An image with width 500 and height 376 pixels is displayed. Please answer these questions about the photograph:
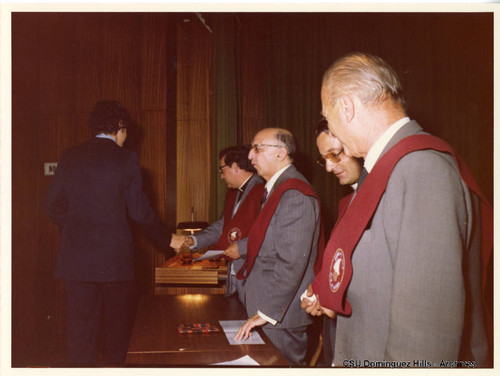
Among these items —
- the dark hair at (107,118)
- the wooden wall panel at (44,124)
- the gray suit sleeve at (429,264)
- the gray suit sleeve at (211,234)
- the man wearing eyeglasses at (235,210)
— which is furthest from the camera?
the gray suit sleeve at (211,234)

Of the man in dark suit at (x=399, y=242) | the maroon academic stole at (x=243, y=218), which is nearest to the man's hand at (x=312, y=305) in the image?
the man in dark suit at (x=399, y=242)

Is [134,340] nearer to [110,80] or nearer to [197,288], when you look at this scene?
[197,288]

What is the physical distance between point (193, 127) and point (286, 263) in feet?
8.07

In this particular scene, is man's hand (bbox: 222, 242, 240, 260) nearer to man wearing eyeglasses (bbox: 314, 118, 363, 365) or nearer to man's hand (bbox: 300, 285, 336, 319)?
man wearing eyeglasses (bbox: 314, 118, 363, 365)

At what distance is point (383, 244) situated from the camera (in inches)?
40.3

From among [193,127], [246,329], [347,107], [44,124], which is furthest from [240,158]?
[347,107]

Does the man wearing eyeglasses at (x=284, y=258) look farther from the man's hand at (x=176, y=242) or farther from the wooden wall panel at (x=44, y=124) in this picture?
the wooden wall panel at (x=44, y=124)

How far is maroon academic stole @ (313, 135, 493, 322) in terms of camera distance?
957 mm

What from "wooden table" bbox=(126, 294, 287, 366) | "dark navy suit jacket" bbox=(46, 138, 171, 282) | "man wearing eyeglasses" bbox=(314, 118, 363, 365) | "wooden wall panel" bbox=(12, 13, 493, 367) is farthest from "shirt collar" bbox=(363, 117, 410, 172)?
"dark navy suit jacket" bbox=(46, 138, 171, 282)

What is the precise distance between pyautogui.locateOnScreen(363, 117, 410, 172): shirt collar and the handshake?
1955 mm

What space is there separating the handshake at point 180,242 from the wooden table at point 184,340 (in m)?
0.81

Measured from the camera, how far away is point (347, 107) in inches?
44.4

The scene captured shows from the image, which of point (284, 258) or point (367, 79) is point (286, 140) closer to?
point (284, 258)

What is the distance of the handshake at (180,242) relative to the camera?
2.86 meters
